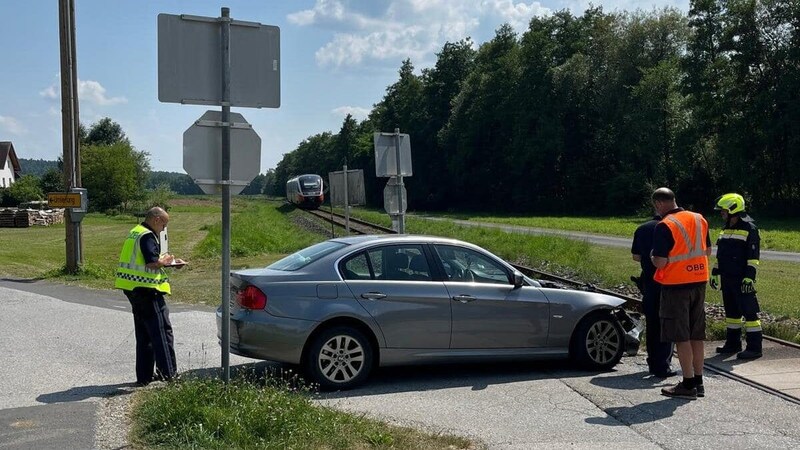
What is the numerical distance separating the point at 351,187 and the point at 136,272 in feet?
41.2

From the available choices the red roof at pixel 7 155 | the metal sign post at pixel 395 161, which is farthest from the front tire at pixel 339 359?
the red roof at pixel 7 155

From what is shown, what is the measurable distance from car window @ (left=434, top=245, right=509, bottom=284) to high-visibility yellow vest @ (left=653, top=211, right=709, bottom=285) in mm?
1670

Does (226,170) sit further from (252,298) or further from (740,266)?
(740,266)

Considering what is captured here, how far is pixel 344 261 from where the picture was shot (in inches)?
319

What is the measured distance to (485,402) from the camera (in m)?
7.40

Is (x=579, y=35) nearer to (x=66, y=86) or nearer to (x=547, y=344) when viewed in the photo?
(x=66, y=86)

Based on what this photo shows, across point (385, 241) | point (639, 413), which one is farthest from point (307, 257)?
point (639, 413)

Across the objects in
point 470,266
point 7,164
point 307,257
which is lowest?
point 470,266

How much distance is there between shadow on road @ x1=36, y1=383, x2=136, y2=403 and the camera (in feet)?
23.9

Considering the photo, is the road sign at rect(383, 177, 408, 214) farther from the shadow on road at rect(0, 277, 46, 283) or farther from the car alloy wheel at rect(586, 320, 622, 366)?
the shadow on road at rect(0, 277, 46, 283)

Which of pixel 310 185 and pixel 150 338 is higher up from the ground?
pixel 310 185

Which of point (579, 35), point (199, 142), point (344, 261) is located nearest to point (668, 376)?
point (344, 261)

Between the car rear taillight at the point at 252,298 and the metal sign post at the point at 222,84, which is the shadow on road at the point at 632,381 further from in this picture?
the metal sign post at the point at 222,84

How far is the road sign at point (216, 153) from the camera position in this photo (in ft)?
20.8
